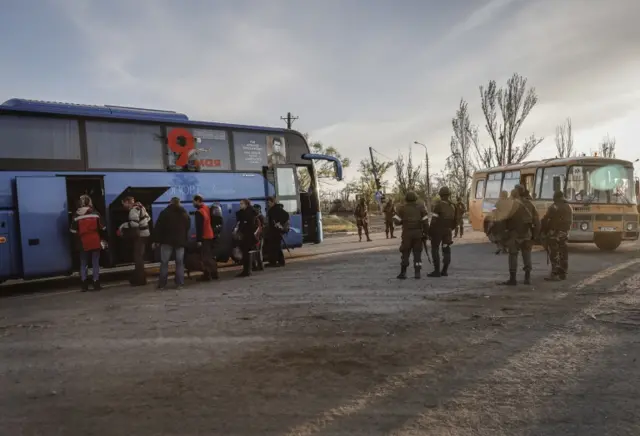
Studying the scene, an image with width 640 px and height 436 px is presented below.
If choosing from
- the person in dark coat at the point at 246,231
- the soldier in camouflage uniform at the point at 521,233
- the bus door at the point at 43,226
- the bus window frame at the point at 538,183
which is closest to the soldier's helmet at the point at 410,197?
the soldier in camouflage uniform at the point at 521,233

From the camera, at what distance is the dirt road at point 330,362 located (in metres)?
3.55

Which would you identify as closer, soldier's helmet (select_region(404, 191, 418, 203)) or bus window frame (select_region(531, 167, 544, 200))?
soldier's helmet (select_region(404, 191, 418, 203))

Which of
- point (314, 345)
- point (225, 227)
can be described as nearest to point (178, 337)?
point (314, 345)

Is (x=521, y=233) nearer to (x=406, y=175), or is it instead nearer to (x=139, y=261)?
(x=139, y=261)

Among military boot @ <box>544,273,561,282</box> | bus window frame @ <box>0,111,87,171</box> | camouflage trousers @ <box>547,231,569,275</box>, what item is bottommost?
military boot @ <box>544,273,561,282</box>

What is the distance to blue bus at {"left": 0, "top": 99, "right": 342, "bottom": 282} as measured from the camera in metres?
9.90

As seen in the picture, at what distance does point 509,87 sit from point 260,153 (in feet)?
108

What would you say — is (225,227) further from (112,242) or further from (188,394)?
(188,394)

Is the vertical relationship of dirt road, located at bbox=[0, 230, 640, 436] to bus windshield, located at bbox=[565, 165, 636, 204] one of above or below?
below

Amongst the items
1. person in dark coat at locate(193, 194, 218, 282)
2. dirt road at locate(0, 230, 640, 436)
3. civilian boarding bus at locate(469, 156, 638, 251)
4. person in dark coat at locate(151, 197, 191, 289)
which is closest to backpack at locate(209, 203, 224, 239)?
person in dark coat at locate(193, 194, 218, 282)

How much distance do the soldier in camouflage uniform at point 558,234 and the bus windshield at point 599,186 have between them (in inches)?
224

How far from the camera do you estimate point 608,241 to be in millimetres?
15258

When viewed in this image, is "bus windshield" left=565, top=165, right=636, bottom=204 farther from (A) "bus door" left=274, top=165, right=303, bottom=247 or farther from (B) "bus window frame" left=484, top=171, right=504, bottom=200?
(A) "bus door" left=274, top=165, right=303, bottom=247

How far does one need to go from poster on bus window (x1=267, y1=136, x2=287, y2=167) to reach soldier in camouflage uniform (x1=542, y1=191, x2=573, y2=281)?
716 centimetres
